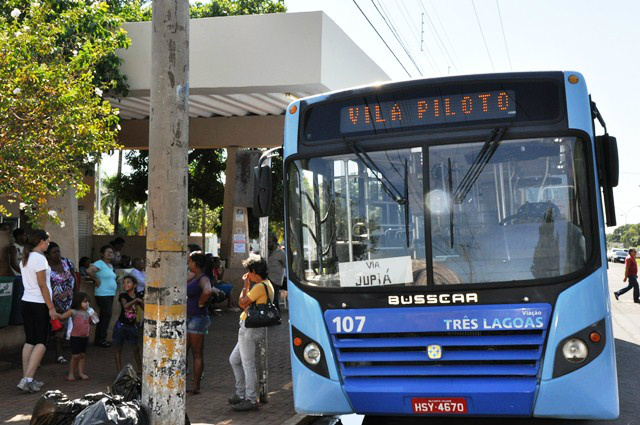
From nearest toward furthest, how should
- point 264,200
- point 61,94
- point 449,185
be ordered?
point 449,185
point 264,200
point 61,94

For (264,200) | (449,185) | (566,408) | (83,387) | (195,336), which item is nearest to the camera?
(566,408)

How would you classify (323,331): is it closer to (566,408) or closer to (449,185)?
(449,185)

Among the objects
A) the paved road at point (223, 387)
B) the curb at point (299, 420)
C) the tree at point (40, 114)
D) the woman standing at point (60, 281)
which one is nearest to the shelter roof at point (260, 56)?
the tree at point (40, 114)

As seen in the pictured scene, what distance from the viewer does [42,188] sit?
410 inches

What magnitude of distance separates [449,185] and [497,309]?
1.04m

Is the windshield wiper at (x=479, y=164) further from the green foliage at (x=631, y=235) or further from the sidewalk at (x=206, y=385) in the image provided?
the green foliage at (x=631, y=235)

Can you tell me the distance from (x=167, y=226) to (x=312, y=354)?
5.26ft

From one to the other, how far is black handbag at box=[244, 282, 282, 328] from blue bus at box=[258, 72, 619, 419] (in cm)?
99

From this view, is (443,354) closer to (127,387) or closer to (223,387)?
(127,387)

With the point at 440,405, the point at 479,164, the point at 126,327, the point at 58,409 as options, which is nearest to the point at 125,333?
the point at 126,327

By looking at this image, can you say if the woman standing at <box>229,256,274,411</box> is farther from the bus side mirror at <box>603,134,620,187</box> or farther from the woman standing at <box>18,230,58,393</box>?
the bus side mirror at <box>603,134,620,187</box>

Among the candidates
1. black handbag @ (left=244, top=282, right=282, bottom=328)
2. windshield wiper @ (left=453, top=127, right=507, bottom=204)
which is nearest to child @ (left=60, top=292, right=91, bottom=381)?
black handbag @ (left=244, top=282, right=282, bottom=328)

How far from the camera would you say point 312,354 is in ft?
20.7

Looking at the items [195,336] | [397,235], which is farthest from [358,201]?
[195,336]
